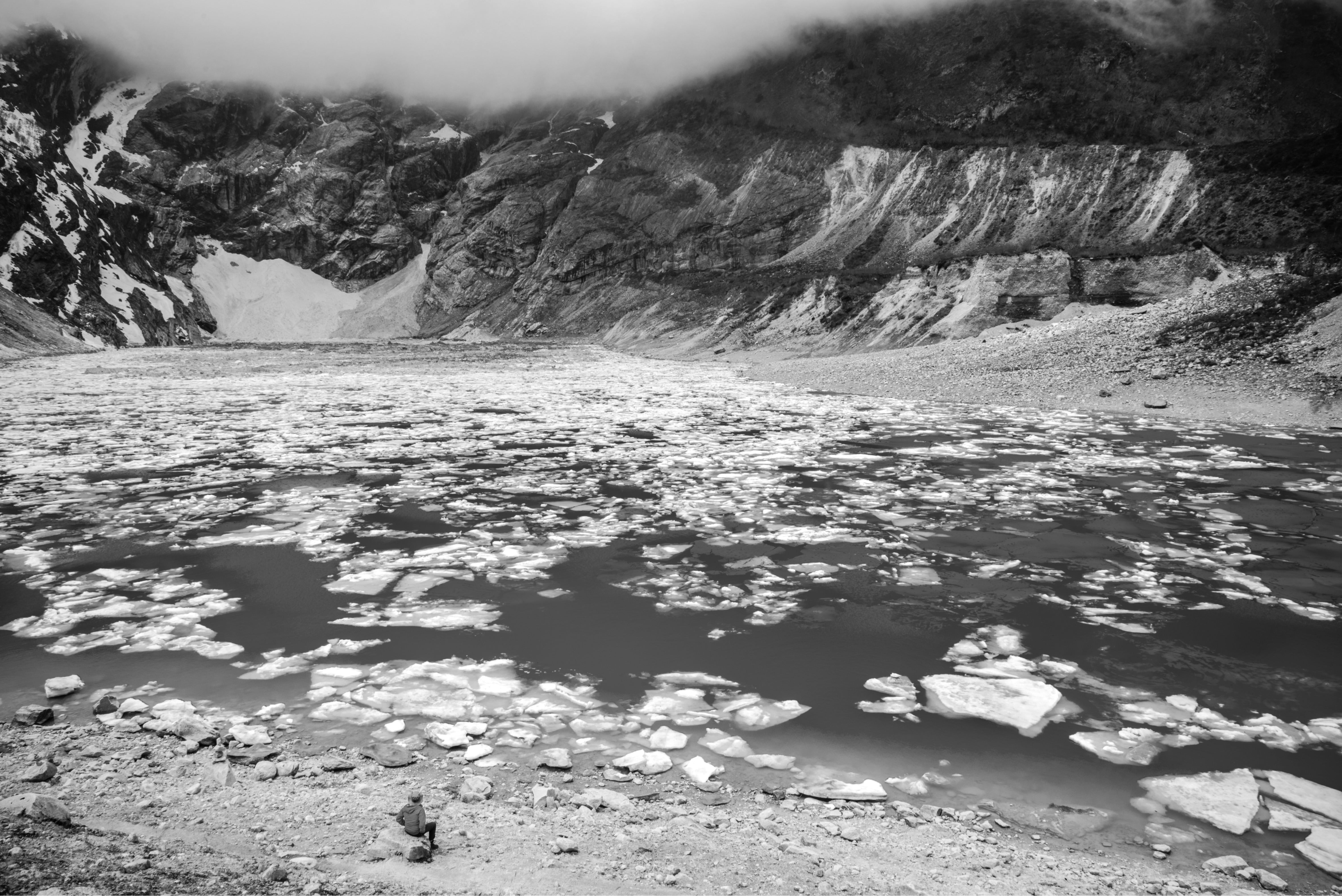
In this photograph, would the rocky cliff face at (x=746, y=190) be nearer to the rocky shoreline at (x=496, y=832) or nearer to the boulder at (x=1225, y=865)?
the boulder at (x=1225, y=865)

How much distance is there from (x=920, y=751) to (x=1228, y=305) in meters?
22.4

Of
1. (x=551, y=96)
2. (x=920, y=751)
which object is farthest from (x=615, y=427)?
(x=551, y=96)

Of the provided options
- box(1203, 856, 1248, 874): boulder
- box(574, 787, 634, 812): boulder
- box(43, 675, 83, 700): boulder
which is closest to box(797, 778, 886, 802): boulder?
box(574, 787, 634, 812): boulder

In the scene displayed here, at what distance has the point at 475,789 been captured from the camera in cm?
323

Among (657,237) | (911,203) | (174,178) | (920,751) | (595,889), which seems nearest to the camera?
(595,889)

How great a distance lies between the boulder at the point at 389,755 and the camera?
11.4 feet

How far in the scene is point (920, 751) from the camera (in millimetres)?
3648

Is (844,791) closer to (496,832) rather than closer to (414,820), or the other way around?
(496,832)

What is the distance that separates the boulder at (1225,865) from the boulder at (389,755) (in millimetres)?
3162

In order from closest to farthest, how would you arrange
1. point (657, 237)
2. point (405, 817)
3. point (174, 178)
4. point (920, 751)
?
point (405, 817) → point (920, 751) → point (657, 237) → point (174, 178)

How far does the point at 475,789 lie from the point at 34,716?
225 cm

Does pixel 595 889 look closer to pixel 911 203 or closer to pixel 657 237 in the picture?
pixel 911 203

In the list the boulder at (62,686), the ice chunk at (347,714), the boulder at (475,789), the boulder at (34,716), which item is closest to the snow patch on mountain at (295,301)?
the boulder at (62,686)

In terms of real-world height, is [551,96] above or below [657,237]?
above
